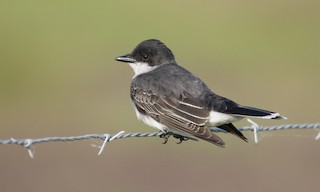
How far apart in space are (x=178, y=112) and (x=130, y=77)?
29.4 feet

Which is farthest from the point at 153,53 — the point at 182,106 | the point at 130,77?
the point at 130,77

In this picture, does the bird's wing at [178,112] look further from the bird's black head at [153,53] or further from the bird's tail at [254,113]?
the bird's black head at [153,53]

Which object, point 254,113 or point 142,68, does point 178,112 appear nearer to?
point 254,113

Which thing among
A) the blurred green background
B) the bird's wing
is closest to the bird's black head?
the bird's wing

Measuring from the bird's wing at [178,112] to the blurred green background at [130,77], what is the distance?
10.4 ft

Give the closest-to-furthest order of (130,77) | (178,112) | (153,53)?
(178,112)
(153,53)
(130,77)

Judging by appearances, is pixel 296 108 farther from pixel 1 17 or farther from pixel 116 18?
pixel 1 17

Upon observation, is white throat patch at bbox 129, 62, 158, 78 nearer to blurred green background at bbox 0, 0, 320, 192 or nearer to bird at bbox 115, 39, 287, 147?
bird at bbox 115, 39, 287, 147

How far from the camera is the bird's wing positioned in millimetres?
6613

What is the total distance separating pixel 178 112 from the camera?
6926 millimetres

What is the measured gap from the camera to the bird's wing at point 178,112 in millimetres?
6613

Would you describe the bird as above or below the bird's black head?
below

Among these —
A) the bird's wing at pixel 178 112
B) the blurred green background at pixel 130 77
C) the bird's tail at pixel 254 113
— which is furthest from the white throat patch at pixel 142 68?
the blurred green background at pixel 130 77

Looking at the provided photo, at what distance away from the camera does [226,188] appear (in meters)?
10.8
